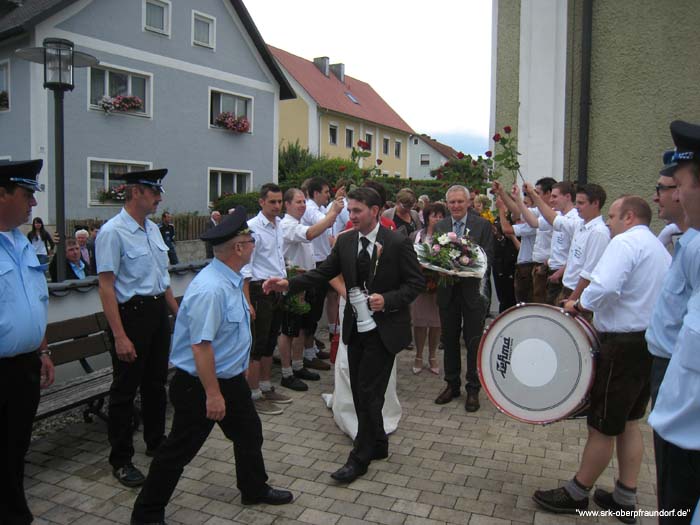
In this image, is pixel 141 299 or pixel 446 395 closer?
pixel 141 299

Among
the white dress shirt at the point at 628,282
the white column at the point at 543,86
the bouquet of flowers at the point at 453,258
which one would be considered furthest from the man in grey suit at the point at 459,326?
the white column at the point at 543,86

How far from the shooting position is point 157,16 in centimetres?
2255

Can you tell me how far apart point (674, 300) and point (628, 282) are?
1017mm

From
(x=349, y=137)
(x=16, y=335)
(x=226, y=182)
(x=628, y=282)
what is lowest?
(x=16, y=335)

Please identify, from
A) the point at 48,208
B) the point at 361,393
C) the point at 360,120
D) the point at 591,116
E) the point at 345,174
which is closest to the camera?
the point at 361,393

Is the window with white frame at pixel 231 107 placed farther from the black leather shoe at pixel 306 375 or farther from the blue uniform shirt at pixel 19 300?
the blue uniform shirt at pixel 19 300

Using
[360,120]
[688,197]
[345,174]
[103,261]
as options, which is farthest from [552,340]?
[360,120]

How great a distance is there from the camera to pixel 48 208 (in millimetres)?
18562

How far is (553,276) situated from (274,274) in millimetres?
3368

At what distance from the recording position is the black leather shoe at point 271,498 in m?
3.96

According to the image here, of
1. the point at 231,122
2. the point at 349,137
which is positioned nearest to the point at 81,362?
the point at 231,122

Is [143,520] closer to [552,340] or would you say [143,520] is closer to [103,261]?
[103,261]

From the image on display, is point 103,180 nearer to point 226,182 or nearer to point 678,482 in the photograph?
point 226,182

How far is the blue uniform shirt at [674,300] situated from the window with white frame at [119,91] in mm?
20819
